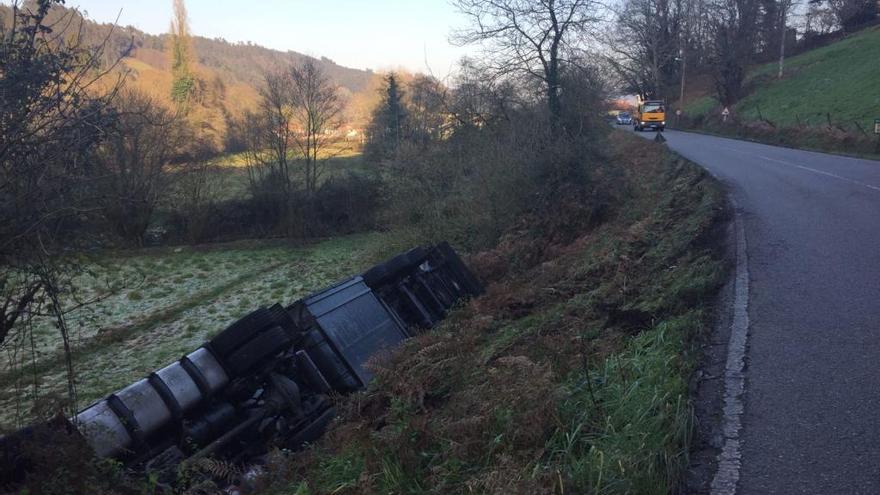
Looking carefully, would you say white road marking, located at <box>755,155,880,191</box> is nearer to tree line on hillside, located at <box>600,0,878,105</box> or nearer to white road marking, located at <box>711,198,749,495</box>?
white road marking, located at <box>711,198,749,495</box>

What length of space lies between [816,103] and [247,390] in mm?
37470

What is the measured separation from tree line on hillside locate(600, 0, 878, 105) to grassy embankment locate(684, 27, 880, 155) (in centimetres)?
230

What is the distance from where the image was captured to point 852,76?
40.3 m

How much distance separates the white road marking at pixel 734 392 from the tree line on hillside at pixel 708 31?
50049mm

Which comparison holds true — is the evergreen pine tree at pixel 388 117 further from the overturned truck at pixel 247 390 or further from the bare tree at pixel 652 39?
the overturned truck at pixel 247 390

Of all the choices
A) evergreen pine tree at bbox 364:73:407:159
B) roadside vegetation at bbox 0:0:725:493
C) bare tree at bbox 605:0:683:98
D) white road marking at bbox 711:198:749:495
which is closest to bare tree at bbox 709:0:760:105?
bare tree at bbox 605:0:683:98

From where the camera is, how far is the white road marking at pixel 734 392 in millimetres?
3994

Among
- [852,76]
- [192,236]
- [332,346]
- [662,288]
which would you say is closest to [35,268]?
[332,346]

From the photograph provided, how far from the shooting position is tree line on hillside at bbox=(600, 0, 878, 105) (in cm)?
5916

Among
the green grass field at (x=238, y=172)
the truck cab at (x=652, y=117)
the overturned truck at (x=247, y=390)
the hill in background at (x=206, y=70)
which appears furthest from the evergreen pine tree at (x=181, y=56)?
the overturned truck at (x=247, y=390)

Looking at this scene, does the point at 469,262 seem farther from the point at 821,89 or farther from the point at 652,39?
the point at 652,39

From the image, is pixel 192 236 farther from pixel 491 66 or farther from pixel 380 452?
pixel 380 452

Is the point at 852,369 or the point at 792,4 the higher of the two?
the point at 792,4

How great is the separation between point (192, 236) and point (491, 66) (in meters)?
19.6
